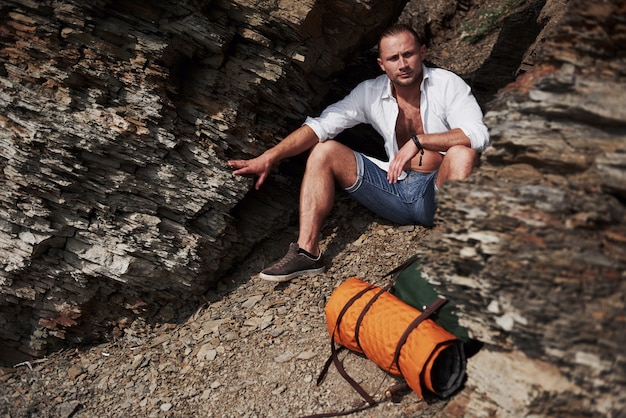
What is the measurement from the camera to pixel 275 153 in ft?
18.2

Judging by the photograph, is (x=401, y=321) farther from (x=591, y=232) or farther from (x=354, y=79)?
(x=354, y=79)

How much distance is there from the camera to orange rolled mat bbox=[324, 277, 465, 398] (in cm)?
400

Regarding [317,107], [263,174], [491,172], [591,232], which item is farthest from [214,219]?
[591,232]

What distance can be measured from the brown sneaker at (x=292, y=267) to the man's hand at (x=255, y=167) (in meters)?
0.65

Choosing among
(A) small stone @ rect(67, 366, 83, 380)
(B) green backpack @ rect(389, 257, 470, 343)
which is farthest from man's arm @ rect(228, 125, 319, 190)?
(A) small stone @ rect(67, 366, 83, 380)

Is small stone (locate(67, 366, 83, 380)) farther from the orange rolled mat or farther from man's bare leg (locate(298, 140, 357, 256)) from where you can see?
the orange rolled mat

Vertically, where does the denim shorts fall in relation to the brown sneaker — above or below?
above

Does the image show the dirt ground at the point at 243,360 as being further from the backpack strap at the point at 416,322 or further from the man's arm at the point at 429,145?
the man's arm at the point at 429,145

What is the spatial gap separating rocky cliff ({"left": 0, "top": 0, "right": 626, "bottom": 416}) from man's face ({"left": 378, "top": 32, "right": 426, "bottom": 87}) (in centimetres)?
48

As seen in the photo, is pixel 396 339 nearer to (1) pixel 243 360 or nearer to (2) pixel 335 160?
(1) pixel 243 360

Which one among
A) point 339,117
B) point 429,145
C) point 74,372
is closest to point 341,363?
point 429,145

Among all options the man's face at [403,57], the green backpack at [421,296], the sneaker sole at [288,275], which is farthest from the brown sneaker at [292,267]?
the man's face at [403,57]

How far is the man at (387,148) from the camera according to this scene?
541 cm

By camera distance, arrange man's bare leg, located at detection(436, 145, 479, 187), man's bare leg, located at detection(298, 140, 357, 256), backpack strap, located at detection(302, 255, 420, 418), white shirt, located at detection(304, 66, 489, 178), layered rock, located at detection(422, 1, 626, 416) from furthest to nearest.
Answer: man's bare leg, located at detection(298, 140, 357, 256)
white shirt, located at detection(304, 66, 489, 178)
man's bare leg, located at detection(436, 145, 479, 187)
backpack strap, located at detection(302, 255, 420, 418)
layered rock, located at detection(422, 1, 626, 416)
